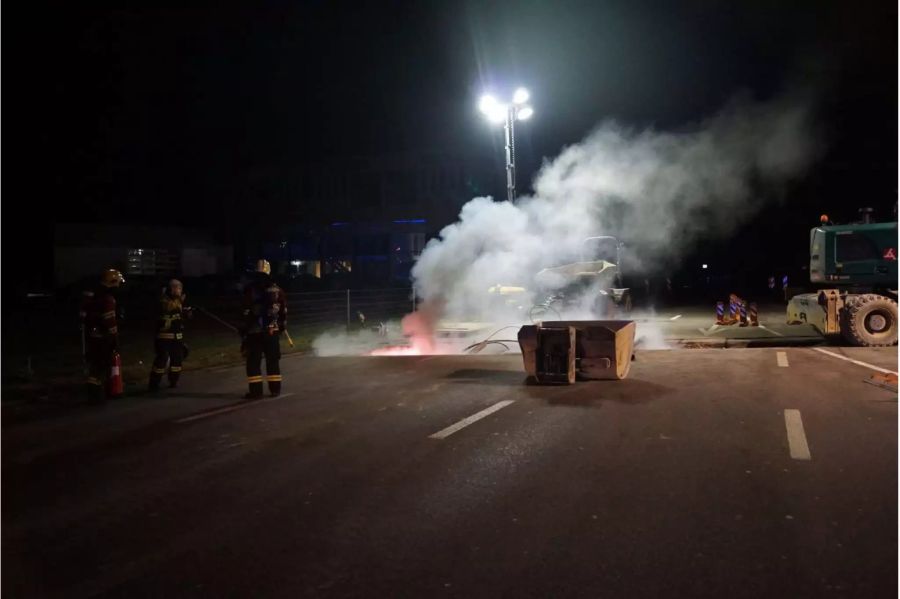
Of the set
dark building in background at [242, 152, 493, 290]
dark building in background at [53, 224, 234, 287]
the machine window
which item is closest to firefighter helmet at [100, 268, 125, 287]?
the machine window

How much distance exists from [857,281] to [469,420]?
11898 millimetres

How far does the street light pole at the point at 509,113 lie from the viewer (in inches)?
634

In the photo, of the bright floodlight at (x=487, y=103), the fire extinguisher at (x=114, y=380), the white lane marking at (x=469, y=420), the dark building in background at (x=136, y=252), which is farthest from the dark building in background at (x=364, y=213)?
the white lane marking at (x=469, y=420)

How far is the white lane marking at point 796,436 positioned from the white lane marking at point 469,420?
329cm

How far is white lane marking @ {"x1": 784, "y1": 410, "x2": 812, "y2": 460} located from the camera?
6.11 m

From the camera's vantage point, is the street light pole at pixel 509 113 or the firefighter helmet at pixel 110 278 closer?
the firefighter helmet at pixel 110 278

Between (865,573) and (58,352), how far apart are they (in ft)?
54.4

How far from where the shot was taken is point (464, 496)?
5.17 m

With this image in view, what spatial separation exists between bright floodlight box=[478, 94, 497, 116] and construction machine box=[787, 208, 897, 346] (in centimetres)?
824

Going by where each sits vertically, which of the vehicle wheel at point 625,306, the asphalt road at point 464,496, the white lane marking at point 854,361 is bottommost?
the asphalt road at point 464,496

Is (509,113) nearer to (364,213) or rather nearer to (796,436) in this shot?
(796,436)

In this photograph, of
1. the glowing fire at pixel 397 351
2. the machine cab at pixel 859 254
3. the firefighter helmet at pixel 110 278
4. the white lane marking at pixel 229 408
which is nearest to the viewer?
the white lane marking at pixel 229 408

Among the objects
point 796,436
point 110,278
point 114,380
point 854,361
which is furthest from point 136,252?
point 796,436

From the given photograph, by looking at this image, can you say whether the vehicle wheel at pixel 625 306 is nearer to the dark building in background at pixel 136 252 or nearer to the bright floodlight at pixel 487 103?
the bright floodlight at pixel 487 103
